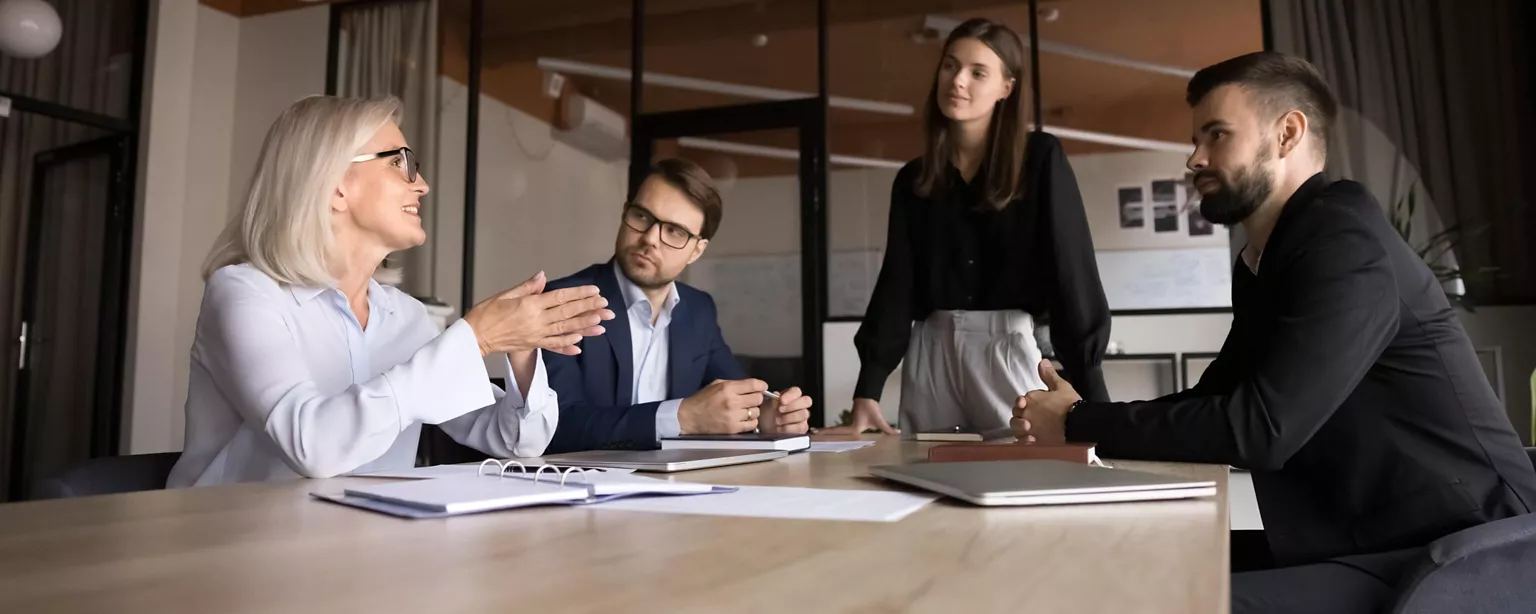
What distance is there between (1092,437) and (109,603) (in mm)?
1214

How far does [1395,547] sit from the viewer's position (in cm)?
125

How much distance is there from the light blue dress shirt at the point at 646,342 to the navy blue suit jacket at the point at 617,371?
17 millimetres

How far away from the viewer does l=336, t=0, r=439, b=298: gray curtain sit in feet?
18.8

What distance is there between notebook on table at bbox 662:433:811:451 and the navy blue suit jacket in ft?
0.47

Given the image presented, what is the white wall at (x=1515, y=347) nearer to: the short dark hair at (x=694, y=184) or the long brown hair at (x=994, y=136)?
the long brown hair at (x=994, y=136)

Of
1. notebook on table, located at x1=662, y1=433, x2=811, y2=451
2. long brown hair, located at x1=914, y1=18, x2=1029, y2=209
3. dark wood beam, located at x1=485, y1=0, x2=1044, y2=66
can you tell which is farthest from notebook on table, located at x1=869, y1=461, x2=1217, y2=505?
dark wood beam, located at x1=485, y1=0, x2=1044, y2=66

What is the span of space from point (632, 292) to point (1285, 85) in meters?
1.36

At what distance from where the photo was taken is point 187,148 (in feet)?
18.5

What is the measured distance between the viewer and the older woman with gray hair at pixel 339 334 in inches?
49.5

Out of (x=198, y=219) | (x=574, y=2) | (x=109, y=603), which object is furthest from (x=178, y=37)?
(x=109, y=603)

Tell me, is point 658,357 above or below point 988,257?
below

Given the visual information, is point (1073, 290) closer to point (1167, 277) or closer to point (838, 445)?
point (838, 445)

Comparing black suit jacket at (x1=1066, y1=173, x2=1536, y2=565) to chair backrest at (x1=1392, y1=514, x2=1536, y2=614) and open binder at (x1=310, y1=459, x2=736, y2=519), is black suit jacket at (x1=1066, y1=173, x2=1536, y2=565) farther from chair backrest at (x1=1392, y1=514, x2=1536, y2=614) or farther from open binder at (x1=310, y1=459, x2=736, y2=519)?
open binder at (x1=310, y1=459, x2=736, y2=519)

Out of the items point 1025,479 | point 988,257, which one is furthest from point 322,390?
point 988,257
